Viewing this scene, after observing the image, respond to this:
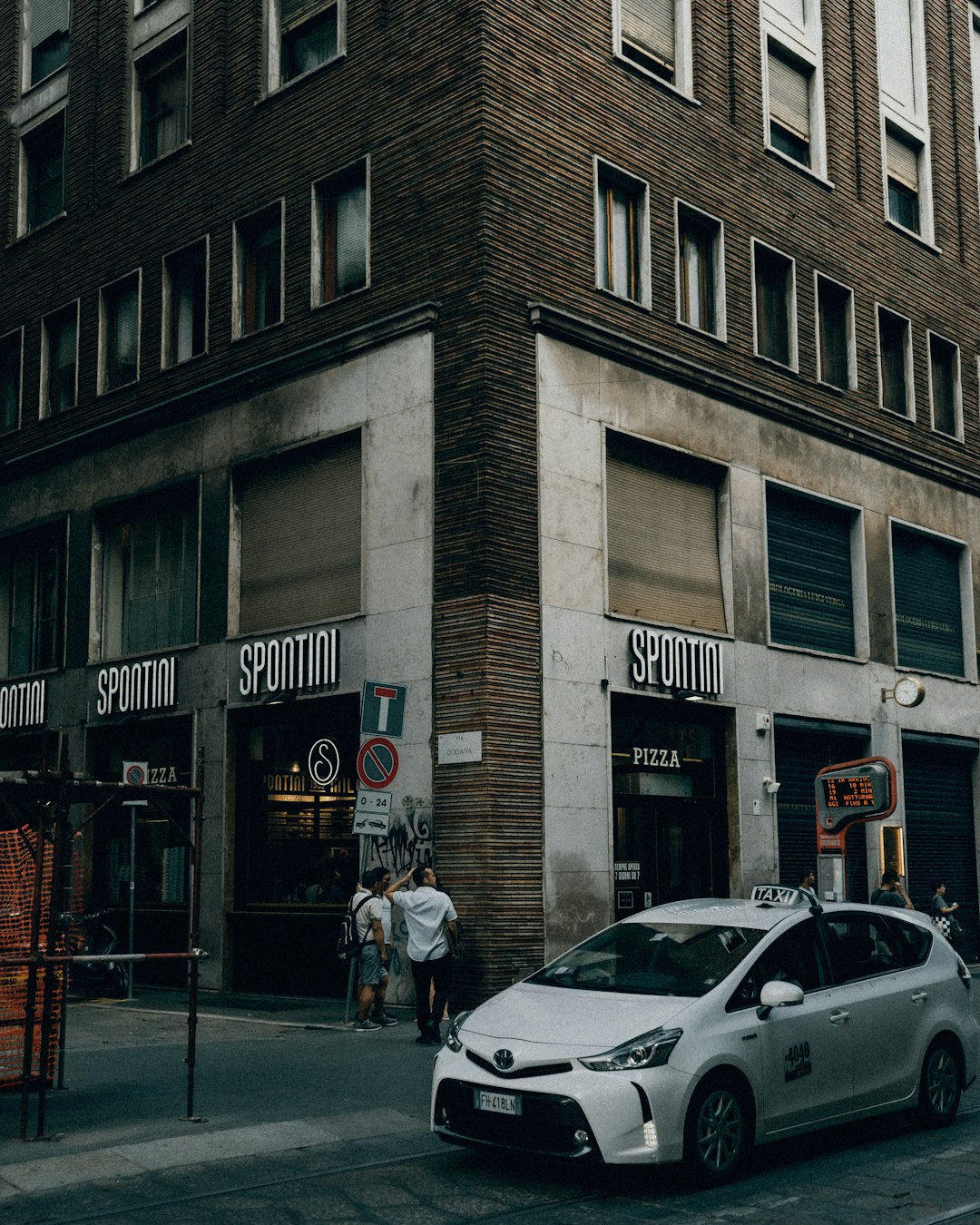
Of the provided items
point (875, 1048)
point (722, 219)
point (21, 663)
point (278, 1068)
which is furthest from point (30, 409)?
point (875, 1048)

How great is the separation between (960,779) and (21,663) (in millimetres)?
16610

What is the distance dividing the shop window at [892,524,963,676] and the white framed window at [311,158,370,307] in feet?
35.2

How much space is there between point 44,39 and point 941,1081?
2404 centimetres

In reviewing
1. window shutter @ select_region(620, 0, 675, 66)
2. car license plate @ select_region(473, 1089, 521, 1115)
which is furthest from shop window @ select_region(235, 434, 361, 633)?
car license plate @ select_region(473, 1089, 521, 1115)

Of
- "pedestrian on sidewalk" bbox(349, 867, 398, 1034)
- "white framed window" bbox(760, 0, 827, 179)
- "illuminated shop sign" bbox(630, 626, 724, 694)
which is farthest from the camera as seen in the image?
"white framed window" bbox(760, 0, 827, 179)

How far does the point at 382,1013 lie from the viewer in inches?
623

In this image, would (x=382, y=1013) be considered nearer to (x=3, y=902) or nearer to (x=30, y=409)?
(x=3, y=902)

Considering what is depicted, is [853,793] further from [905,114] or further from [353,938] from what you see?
[905,114]

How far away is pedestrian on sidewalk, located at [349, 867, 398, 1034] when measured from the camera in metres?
15.4

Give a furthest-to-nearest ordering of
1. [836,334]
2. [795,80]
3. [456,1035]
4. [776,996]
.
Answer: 1. [836,334]
2. [795,80]
3. [456,1035]
4. [776,996]

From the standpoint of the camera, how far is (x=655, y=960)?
30.2 feet

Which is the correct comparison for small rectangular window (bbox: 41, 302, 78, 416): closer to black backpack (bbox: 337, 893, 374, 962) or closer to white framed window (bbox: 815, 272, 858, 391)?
white framed window (bbox: 815, 272, 858, 391)

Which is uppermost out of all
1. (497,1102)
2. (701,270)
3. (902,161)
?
(902,161)

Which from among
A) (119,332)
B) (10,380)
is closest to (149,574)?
(119,332)
